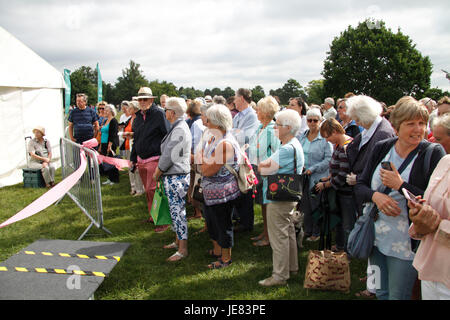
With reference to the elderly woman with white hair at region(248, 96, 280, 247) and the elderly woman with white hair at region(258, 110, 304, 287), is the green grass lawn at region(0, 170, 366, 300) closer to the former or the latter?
the elderly woman with white hair at region(258, 110, 304, 287)

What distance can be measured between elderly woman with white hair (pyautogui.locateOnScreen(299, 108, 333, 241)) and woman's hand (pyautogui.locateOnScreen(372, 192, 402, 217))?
1806 millimetres

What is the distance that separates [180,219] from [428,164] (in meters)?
3.07

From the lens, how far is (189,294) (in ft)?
11.7

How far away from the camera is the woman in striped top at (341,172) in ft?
12.5

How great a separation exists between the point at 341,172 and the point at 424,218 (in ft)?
6.31

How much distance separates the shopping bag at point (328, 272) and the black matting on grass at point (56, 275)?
7.12 ft

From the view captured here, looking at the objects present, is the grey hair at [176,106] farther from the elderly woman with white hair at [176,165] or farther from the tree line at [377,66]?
the tree line at [377,66]

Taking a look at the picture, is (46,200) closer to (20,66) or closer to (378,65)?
(20,66)

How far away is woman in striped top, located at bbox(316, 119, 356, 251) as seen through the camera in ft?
12.5

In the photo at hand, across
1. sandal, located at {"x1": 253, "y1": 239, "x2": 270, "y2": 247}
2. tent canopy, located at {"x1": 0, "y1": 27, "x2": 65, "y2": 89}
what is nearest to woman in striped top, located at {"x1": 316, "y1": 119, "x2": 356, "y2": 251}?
sandal, located at {"x1": 253, "y1": 239, "x2": 270, "y2": 247}

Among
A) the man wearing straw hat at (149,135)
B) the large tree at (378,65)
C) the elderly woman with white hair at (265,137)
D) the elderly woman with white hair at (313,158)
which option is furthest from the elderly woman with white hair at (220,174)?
the large tree at (378,65)

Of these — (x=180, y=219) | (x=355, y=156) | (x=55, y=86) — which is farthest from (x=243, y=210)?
(x=55, y=86)
